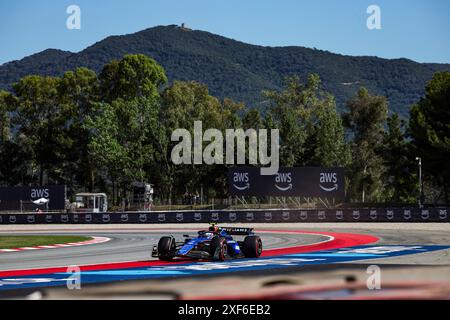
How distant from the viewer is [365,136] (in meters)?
87.7

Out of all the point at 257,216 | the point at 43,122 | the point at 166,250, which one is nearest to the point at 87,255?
the point at 166,250

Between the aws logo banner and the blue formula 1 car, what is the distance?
115ft

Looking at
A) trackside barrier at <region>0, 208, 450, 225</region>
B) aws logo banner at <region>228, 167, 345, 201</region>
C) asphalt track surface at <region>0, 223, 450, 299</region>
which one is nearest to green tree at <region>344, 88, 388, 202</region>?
aws logo banner at <region>228, 167, 345, 201</region>

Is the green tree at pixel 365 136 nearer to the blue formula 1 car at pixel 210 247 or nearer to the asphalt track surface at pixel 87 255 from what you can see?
the asphalt track surface at pixel 87 255

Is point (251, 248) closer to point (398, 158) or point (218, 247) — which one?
point (218, 247)

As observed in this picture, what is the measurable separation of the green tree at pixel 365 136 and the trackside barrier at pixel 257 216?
41.3 meters

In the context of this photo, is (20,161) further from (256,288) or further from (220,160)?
(256,288)

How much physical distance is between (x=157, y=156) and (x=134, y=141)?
303 centimetres

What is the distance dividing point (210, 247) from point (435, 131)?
5079 cm

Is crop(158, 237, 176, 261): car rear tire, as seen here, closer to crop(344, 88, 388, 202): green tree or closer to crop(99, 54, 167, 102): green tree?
crop(344, 88, 388, 202): green tree

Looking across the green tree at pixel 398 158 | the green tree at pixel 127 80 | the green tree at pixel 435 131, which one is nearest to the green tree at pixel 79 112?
the green tree at pixel 127 80

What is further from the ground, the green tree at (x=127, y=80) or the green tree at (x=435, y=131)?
the green tree at (x=127, y=80)

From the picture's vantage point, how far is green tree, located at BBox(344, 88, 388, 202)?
8688 centimetres

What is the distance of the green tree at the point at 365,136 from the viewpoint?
285 ft
